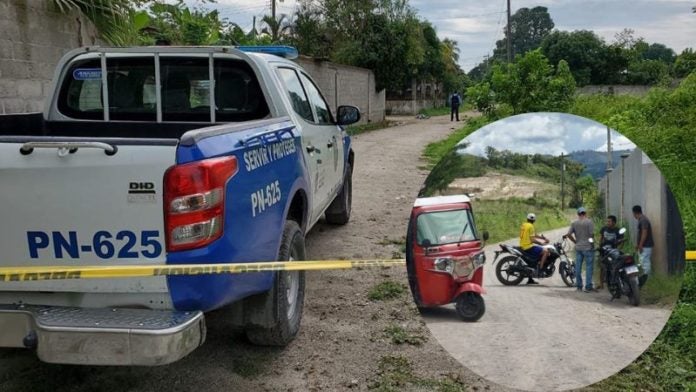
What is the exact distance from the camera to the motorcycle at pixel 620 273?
2418 mm

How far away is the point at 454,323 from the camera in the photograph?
2.44 metres

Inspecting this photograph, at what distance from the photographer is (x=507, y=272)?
2.37 metres

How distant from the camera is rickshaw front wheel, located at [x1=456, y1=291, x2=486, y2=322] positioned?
2.39 m

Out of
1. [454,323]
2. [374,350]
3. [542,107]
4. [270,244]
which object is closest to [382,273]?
[374,350]

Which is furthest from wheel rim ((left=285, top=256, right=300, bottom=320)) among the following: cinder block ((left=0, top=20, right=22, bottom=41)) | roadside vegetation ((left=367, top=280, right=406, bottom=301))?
cinder block ((left=0, top=20, right=22, bottom=41))

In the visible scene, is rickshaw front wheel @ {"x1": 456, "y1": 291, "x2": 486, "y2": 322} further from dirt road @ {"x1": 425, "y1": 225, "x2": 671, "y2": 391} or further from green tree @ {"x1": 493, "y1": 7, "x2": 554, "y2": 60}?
green tree @ {"x1": 493, "y1": 7, "x2": 554, "y2": 60}

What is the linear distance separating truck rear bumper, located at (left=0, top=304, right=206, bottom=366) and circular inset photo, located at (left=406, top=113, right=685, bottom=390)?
3.29 feet

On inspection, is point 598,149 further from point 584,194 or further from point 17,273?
point 17,273

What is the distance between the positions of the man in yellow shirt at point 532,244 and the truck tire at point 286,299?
1490mm

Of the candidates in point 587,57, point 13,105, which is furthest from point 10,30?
point 587,57

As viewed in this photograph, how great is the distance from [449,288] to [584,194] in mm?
633

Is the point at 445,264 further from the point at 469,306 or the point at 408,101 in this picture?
the point at 408,101

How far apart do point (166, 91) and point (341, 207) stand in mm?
2814

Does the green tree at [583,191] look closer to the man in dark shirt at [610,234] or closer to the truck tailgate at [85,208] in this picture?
the man in dark shirt at [610,234]
